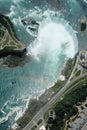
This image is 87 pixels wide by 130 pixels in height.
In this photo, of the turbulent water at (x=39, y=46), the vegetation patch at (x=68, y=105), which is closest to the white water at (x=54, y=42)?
the turbulent water at (x=39, y=46)

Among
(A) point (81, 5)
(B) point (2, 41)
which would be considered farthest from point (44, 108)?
(A) point (81, 5)

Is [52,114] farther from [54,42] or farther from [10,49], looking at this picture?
[54,42]

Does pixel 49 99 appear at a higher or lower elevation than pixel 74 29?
lower

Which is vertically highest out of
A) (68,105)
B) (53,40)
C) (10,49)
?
(10,49)

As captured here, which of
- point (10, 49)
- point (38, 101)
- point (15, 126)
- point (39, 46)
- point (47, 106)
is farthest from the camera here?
point (39, 46)

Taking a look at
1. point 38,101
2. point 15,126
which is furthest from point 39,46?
point 15,126

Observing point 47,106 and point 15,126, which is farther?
point 47,106

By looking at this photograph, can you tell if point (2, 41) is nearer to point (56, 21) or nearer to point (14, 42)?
point (14, 42)

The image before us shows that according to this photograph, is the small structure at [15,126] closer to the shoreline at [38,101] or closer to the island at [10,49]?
the shoreline at [38,101]
